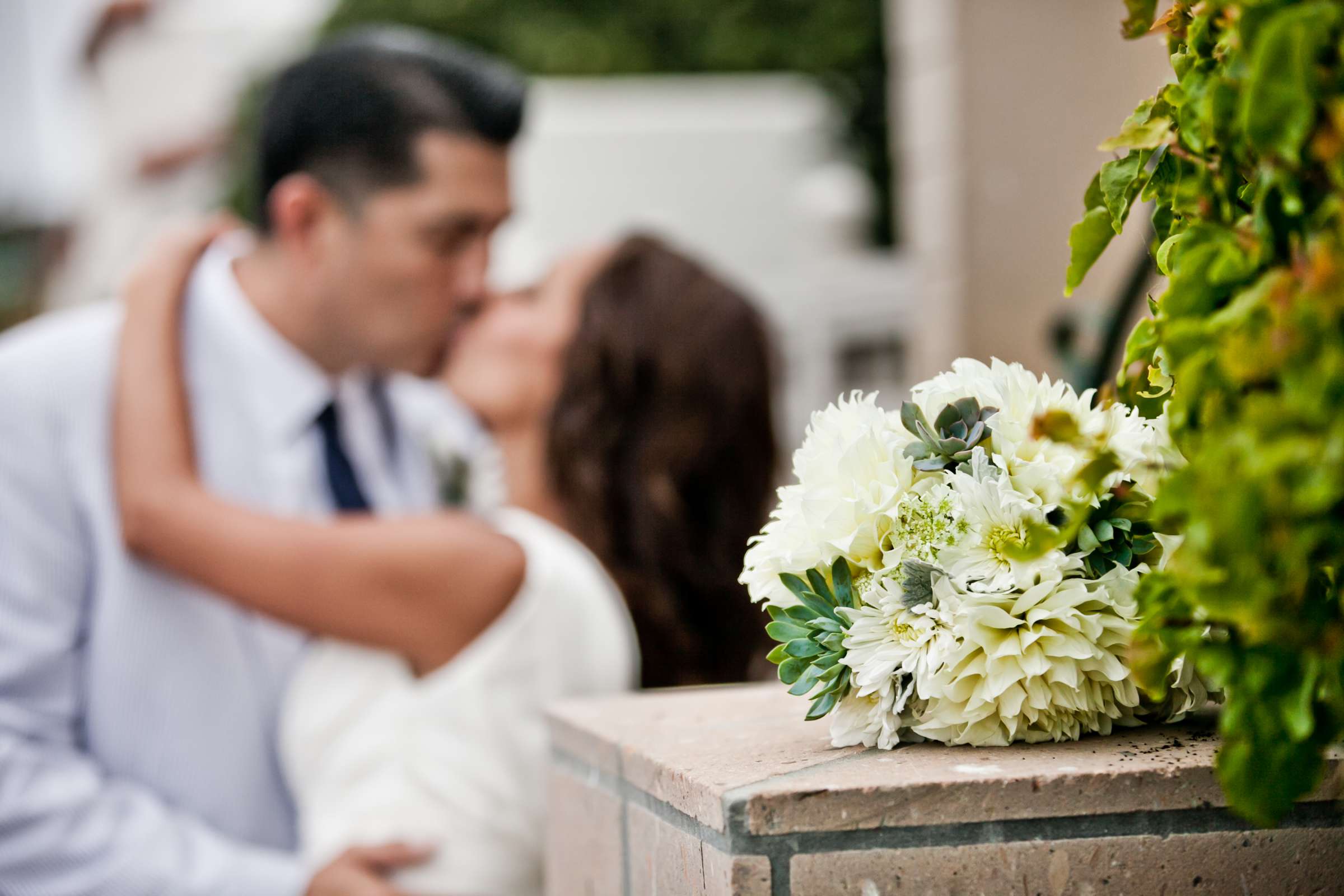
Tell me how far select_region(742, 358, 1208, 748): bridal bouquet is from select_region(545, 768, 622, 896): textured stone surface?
28cm

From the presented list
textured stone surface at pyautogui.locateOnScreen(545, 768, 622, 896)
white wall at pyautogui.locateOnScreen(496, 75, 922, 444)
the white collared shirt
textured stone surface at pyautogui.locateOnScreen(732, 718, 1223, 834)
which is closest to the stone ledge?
textured stone surface at pyautogui.locateOnScreen(732, 718, 1223, 834)

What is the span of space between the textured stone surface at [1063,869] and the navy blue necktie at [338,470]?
2.06 metres

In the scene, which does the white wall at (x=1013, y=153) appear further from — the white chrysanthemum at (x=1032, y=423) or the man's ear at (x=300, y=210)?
the white chrysanthemum at (x=1032, y=423)

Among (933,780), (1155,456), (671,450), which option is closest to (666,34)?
(671,450)

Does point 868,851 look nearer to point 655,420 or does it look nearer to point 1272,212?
point 1272,212

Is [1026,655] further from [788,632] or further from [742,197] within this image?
[742,197]

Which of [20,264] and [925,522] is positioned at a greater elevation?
[20,264]

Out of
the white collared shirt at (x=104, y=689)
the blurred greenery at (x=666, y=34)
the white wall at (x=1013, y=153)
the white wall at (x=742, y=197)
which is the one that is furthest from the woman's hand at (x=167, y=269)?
the blurred greenery at (x=666, y=34)

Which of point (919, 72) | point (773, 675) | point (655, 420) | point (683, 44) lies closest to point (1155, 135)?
point (655, 420)

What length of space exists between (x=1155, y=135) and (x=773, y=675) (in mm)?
2448

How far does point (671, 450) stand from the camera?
120 inches

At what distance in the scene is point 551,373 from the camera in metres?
3.22

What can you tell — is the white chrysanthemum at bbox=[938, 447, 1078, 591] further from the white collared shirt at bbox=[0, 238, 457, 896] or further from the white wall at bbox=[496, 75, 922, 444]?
the white wall at bbox=[496, 75, 922, 444]

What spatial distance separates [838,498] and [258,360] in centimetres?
206
